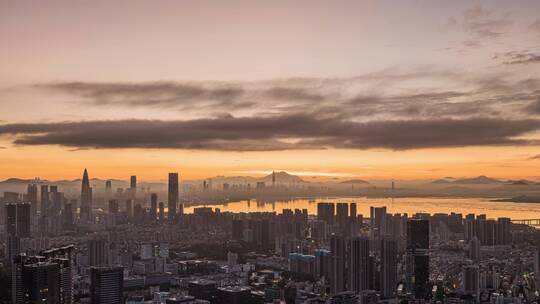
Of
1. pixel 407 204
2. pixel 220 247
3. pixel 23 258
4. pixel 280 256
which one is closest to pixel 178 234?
pixel 220 247

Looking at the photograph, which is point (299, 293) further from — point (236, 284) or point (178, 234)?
point (178, 234)

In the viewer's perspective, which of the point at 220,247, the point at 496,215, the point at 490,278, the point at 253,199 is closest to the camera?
the point at 490,278

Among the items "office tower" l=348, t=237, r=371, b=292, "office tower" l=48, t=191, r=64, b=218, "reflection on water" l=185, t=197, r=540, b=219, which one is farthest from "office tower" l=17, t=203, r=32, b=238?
"reflection on water" l=185, t=197, r=540, b=219

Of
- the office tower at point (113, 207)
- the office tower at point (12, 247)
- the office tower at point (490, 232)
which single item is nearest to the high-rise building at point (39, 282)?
the office tower at point (12, 247)

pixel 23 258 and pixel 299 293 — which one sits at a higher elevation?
pixel 23 258

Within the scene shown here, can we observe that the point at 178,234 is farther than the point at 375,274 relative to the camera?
Yes

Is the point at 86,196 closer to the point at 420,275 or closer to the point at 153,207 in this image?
the point at 153,207

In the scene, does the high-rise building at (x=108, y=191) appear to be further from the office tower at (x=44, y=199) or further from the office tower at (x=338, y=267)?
the office tower at (x=338, y=267)

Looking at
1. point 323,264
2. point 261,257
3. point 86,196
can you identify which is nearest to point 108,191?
point 86,196
